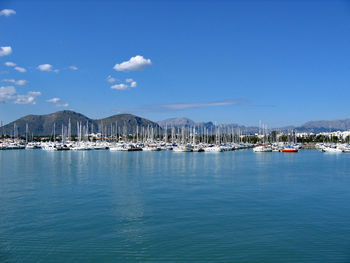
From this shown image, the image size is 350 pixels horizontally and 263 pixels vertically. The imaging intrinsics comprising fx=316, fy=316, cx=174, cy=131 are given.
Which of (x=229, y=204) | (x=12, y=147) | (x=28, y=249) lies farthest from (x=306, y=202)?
(x=12, y=147)

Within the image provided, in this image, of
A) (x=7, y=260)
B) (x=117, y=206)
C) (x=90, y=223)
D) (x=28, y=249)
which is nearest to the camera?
(x=7, y=260)

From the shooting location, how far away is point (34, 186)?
2877 centimetres

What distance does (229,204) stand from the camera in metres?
21.5

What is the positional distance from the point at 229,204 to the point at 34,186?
59.2 feet

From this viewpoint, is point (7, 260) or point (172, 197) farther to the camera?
point (172, 197)

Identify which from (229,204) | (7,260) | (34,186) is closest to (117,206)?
(229,204)

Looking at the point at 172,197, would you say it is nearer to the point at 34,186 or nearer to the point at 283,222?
the point at 283,222

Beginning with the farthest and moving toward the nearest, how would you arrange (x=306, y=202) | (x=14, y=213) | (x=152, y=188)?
(x=152, y=188)
(x=306, y=202)
(x=14, y=213)

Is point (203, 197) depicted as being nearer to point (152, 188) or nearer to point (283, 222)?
point (152, 188)

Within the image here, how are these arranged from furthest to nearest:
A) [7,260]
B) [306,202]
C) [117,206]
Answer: [306,202] < [117,206] < [7,260]

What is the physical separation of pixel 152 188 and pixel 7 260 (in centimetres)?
1623

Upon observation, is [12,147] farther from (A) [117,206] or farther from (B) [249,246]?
(B) [249,246]

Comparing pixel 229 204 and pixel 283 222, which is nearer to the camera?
pixel 283 222

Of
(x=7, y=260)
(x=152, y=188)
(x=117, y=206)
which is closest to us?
(x=7, y=260)
